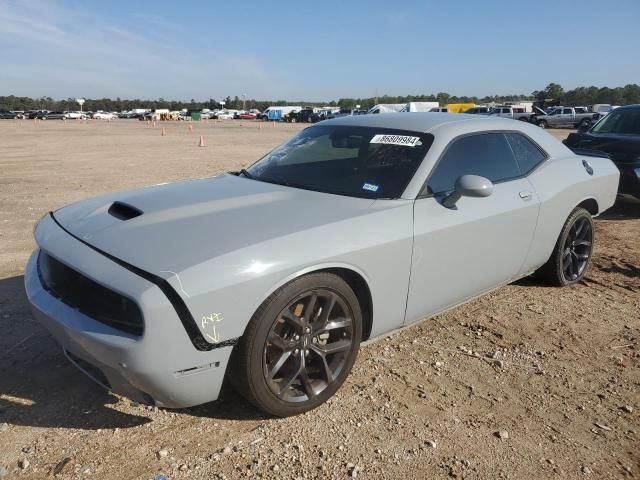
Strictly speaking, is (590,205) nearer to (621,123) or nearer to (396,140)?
(396,140)

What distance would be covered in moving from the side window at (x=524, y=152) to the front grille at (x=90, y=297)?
3.08m

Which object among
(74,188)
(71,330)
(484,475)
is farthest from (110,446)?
(74,188)

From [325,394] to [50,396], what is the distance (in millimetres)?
1548

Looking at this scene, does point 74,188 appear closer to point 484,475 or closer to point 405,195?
point 405,195

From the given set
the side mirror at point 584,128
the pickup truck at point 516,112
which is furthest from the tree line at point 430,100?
the side mirror at point 584,128

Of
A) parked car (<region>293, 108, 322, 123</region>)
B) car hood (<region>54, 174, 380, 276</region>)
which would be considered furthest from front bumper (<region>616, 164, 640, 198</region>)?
parked car (<region>293, 108, 322, 123</region>)

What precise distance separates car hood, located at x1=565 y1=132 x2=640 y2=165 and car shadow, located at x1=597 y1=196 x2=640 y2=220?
0.80 m

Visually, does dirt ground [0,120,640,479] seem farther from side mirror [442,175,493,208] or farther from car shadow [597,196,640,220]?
car shadow [597,196,640,220]

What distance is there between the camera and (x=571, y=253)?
4766mm

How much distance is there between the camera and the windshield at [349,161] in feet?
10.9

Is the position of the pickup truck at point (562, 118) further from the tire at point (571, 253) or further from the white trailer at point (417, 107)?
the tire at point (571, 253)

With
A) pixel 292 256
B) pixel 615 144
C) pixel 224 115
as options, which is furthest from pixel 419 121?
pixel 224 115

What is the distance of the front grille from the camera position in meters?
2.33

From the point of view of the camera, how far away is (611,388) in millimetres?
3178
